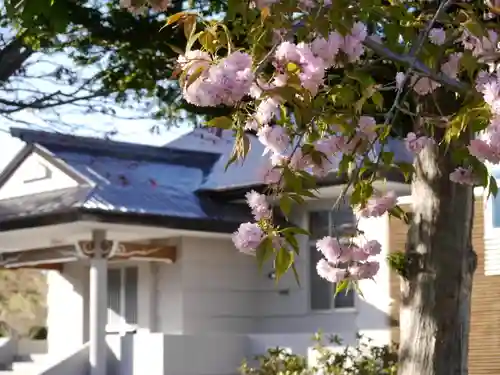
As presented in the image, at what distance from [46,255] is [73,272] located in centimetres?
173

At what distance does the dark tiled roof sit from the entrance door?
6.71 ft

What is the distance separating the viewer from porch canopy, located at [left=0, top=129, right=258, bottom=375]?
18.0 m

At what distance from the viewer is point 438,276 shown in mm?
7539

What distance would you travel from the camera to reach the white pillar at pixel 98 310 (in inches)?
716

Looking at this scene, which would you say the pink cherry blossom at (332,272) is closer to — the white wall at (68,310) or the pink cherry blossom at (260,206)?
the pink cherry blossom at (260,206)

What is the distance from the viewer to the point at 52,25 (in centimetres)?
845

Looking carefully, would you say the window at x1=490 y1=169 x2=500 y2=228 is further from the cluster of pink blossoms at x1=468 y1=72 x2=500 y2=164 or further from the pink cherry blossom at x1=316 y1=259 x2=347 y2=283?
the cluster of pink blossoms at x1=468 y1=72 x2=500 y2=164

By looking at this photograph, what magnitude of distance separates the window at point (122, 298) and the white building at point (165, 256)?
0.08 feet

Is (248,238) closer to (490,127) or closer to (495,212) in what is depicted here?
(490,127)

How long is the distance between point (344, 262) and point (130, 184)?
1321cm

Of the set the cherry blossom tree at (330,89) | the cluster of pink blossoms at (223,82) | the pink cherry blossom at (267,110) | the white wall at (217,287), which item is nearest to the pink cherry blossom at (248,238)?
the cherry blossom tree at (330,89)

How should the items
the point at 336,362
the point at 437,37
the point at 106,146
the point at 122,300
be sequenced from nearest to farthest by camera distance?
the point at 437,37 → the point at 336,362 → the point at 106,146 → the point at 122,300

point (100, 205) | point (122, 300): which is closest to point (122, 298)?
point (122, 300)

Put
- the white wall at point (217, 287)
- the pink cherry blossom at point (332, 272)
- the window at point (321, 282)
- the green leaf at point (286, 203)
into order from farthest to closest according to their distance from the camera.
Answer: the white wall at point (217, 287) → the window at point (321, 282) → the pink cherry blossom at point (332, 272) → the green leaf at point (286, 203)
